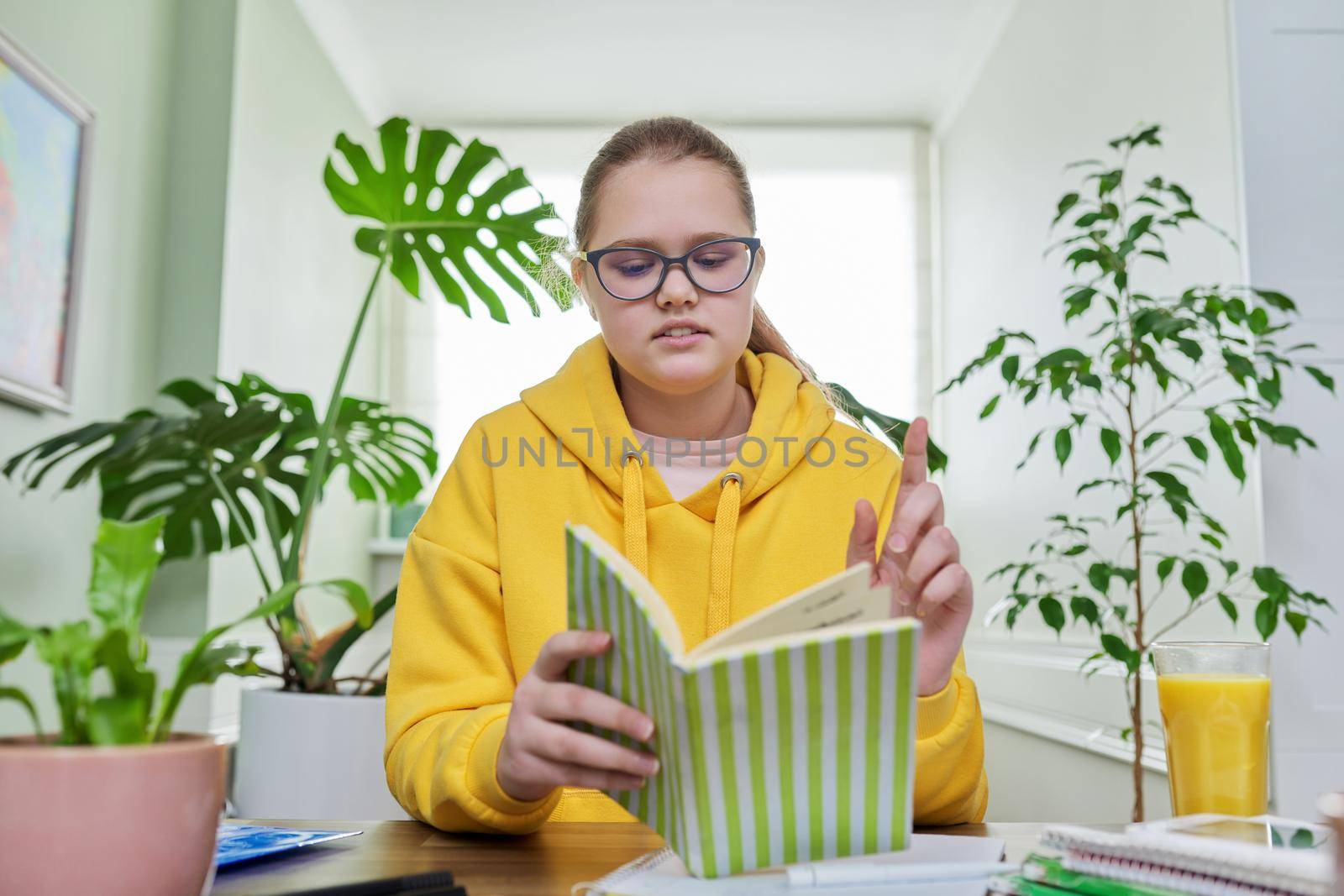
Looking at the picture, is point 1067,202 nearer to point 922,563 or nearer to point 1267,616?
point 1267,616

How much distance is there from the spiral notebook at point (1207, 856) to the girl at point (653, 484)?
0.92ft

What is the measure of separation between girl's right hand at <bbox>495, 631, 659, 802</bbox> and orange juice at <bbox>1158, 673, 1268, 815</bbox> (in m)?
0.45

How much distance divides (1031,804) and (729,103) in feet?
10.4

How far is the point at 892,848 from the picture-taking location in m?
0.63

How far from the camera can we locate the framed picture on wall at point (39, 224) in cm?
237

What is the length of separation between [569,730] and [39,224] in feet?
7.71

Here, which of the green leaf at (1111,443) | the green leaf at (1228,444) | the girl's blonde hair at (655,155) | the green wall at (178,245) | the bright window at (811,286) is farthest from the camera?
the bright window at (811,286)

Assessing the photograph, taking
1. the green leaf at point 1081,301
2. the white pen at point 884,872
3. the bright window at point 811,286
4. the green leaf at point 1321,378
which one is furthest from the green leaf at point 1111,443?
the bright window at point 811,286

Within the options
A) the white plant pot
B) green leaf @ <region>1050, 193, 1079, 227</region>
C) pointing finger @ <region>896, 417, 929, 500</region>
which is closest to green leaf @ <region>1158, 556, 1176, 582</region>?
green leaf @ <region>1050, 193, 1079, 227</region>

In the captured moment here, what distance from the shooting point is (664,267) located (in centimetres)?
116

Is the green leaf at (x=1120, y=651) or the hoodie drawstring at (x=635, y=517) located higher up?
the hoodie drawstring at (x=635, y=517)

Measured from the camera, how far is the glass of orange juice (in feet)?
2.77

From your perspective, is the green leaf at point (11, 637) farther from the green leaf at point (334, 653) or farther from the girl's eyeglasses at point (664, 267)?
the green leaf at point (334, 653)

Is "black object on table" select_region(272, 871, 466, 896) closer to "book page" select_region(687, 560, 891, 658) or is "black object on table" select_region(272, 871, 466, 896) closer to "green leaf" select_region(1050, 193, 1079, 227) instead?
"book page" select_region(687, 560, 891, 658)
